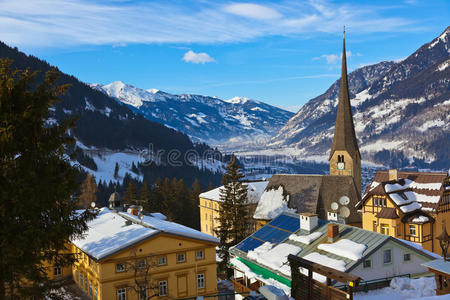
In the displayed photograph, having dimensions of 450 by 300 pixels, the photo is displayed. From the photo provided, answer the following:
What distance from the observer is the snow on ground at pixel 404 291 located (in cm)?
2206

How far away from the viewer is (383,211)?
1817 inches

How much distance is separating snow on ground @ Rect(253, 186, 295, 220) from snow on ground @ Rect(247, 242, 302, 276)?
91.9 feet

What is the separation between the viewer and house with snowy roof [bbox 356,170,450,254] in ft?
147

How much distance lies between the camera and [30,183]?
51.0 feet

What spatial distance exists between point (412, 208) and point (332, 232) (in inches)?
667

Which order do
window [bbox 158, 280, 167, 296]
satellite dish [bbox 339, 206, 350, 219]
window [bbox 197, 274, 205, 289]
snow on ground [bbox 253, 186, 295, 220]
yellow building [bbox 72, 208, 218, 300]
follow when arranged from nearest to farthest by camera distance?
yellow building [bbox 72, 208, 218, 300]
window [bbox 158, 280, 167, 296]
window [bbox 197, 274, 205, 289]
satellite dish [bbox 339, 206, 350, 219]
snow on ground [bbox 253, 186, 295, 220]

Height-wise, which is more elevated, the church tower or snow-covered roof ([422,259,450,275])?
the church tower

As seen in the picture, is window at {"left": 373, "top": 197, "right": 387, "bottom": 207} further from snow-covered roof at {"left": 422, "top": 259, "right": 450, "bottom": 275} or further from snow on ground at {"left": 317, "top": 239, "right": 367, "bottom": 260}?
snow-covered roof at {"left": 422, "top": 259, "right": 450, "bottom": 275}

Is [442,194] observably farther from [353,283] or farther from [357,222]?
[353,283]

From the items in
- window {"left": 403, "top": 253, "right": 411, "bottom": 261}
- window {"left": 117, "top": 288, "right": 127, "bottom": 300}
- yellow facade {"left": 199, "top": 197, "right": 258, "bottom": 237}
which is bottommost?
yellow facade {"left": 199, "top": 197, "right": 258, "bottom": 237}

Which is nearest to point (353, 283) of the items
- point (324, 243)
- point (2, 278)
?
point (2, 278)

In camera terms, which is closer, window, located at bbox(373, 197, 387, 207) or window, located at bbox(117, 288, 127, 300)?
window, located at bbox(117, 288, 127, 300)

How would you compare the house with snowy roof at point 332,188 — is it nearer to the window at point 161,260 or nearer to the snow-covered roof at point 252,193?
the snow-covered roof at point 252,193

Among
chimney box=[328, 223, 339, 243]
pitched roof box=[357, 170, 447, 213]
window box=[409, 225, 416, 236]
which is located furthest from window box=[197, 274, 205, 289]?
window box=[409, 225, 416, 236]
